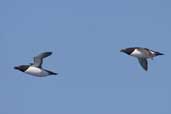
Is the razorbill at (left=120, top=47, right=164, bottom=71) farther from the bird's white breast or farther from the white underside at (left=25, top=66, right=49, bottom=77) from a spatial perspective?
the white underside at (left=25, top=66, right=49, bottom=77)

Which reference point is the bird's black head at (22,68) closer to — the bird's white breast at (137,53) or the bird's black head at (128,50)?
the bird's black head at (128,50)

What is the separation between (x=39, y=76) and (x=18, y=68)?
2715mm

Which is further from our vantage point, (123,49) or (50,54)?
(123,49)

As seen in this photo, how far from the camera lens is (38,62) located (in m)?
43.9

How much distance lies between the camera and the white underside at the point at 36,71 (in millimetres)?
43125

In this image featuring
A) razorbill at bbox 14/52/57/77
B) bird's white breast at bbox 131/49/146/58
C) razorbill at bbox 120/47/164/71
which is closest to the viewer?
razorbill at bbox 14/52/57/77

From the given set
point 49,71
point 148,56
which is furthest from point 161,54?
point 49,71

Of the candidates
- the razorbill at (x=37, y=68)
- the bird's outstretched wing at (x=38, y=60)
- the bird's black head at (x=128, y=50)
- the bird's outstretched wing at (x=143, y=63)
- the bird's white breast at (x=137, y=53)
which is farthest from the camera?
the bird's outstretched wing at (x=143, y=63)

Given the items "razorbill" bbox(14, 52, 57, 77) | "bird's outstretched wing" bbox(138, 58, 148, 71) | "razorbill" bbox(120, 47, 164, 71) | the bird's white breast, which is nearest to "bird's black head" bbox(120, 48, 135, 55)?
"razorbill" bbox(120, 47, 164, 71)

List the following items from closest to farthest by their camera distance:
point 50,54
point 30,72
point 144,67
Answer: point 50,54, point 30,72, point 144,67

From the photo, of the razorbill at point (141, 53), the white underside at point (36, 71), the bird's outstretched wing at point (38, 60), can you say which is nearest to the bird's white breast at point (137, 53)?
the razorbill at point (141, 53)

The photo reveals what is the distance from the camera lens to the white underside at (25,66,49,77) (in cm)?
4312

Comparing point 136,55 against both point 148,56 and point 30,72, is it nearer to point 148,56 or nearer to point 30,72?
point 148,56

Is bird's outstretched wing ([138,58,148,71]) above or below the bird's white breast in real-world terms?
below
